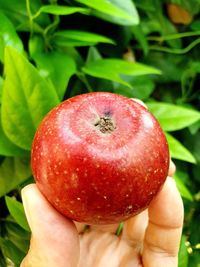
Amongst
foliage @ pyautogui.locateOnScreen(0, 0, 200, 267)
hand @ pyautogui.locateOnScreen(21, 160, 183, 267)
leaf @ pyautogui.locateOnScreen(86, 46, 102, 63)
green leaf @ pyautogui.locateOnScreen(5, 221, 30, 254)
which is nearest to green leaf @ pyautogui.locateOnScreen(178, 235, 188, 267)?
foliage @ pyautogui.locateOnScreen(0, 0, 200, 267)

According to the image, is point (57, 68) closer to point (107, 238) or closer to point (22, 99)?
point (22, 99)

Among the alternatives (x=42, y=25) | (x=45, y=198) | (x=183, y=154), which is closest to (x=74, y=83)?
(x=42, y=25)

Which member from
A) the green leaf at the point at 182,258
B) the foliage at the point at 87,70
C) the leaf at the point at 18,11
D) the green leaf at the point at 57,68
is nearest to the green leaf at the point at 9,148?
the foliage at the point at 87,70

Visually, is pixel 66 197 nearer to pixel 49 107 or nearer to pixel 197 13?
pixel 49 107

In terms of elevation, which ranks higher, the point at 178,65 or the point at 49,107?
the point at 49,107

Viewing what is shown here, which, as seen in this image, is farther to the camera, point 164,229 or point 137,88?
point 137,88

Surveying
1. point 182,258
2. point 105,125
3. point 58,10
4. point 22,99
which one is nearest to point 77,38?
point 58,10
